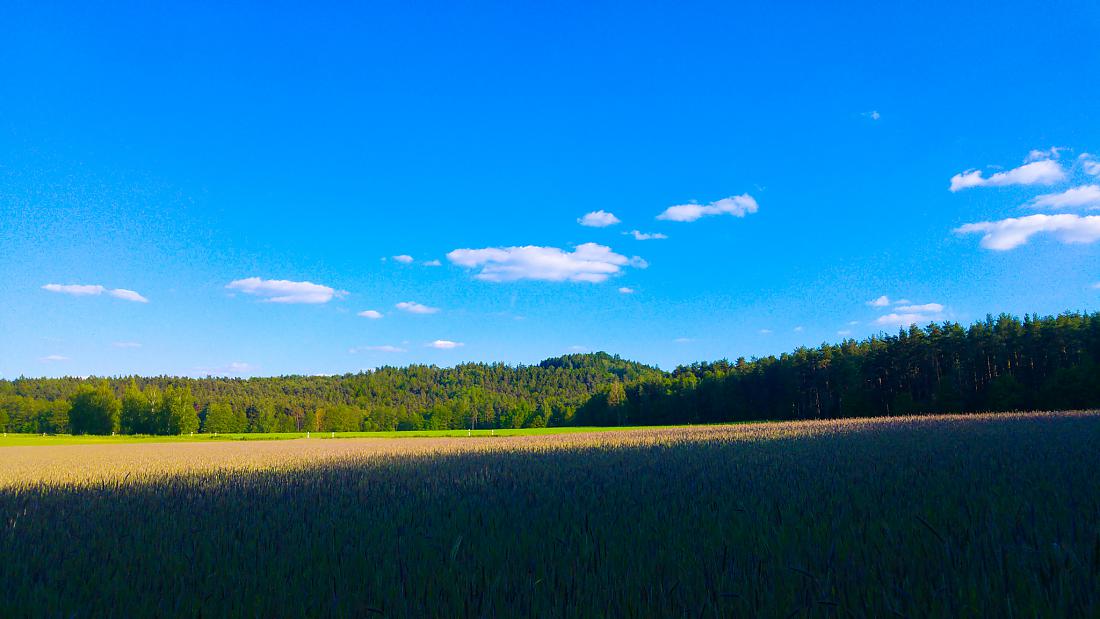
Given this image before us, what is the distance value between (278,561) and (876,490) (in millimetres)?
6361

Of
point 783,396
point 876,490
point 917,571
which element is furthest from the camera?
point 783,396

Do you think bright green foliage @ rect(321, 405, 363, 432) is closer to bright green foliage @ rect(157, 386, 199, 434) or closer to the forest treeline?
the forest treeline

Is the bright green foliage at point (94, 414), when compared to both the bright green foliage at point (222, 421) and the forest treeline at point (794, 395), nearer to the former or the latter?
the forest treeline at point (794, 395)

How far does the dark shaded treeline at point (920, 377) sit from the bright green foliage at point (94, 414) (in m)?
120

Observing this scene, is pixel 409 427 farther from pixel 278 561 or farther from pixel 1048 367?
pixel 278 561

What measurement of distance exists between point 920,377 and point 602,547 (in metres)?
90.6

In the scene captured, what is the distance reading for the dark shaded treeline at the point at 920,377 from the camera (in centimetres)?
6175

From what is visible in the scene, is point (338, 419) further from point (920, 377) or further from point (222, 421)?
point (920, 377)

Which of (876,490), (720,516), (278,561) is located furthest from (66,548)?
(876,490)

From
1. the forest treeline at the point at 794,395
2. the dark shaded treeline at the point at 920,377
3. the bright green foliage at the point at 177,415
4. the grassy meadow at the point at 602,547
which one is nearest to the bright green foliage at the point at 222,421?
the forest treeline at the point at 794,395

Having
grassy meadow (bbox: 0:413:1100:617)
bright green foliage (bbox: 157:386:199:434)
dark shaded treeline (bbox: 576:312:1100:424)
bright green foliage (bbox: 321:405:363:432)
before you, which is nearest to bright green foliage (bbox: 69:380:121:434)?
bright green foliage (bbox: 157:386:199:434)

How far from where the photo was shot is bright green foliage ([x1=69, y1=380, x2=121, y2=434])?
415 feet

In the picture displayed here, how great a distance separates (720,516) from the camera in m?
5.77

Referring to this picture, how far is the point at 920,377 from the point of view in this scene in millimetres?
79125
